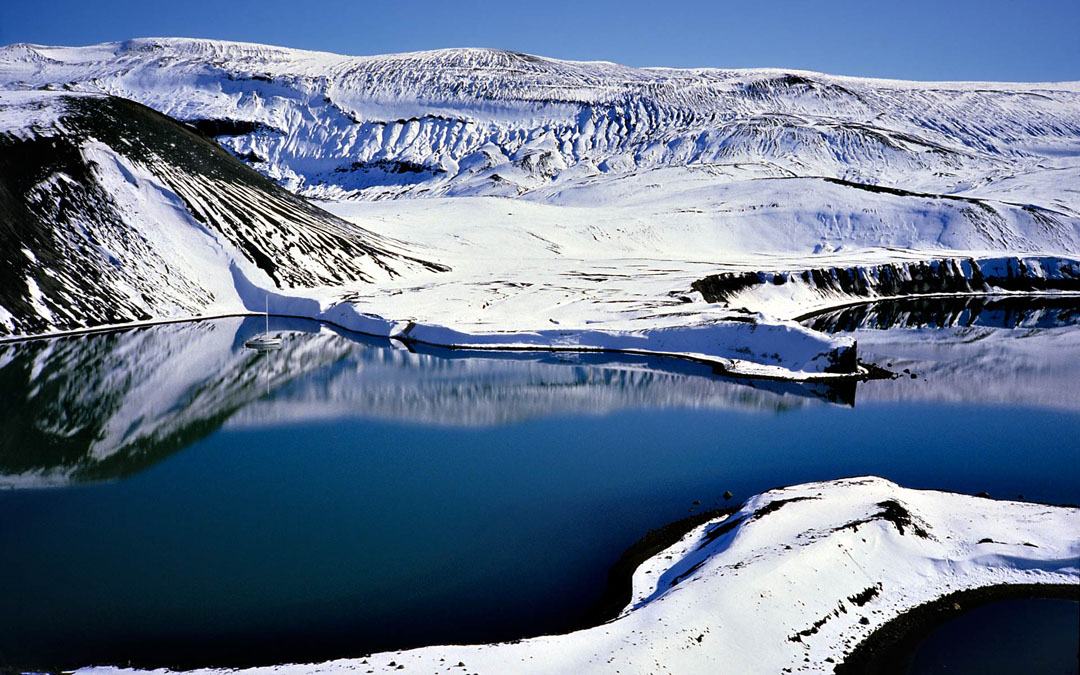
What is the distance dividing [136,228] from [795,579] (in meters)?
36.9

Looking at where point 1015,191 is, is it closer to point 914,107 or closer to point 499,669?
point 914,107

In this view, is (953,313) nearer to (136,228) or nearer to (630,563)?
(630,563)

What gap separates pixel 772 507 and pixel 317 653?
8007 mm

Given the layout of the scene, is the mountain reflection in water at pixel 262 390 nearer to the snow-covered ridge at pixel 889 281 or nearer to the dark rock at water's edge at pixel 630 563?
the dark rock at water's edge at pixel 630 563

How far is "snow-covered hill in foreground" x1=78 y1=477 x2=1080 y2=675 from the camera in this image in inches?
390

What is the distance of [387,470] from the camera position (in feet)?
58.9

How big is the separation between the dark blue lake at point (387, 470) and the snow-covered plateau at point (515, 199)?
5.35m

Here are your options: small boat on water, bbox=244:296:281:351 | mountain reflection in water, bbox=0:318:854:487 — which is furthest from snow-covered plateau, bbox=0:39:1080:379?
small boat on water, bbox=244:296:281:351

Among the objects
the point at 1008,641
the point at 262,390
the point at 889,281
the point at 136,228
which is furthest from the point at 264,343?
the point at 889,281

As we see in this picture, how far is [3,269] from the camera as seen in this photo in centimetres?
3231

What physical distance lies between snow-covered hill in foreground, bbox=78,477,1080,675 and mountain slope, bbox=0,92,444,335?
96.2ft

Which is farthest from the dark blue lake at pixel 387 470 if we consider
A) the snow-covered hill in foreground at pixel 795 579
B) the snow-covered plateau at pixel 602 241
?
the snow-covered hill in foreground at pixel 795 579

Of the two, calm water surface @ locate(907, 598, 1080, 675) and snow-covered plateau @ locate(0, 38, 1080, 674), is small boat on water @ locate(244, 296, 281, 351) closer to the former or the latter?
snow-covered plateau @ locate(0, 38, 1080, 674)

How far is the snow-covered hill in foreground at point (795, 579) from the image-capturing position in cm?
991
